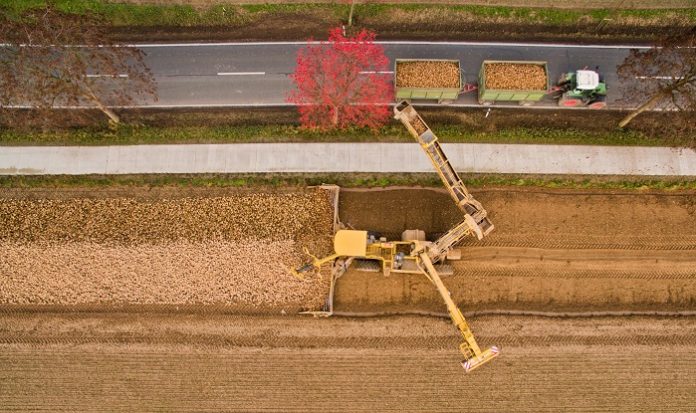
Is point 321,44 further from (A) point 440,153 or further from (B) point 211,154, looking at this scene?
(A) point 440,153

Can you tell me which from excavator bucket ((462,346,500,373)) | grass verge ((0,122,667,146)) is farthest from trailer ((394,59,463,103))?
excavator bucket ((462,346,500,373))

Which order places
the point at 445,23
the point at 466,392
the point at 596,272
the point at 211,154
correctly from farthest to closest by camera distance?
the point at 445,23 < the point at 211,154 < the point at 596,272 < the point at 466,392

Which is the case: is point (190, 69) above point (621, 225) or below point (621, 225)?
above

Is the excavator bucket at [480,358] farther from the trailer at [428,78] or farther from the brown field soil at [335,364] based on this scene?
the trailer at [428,78]

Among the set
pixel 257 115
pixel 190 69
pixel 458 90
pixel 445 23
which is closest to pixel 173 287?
pixel 257 115

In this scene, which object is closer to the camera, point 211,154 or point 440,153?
point 440,153

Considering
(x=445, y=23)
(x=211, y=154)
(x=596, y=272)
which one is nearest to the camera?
(x=596, y=272)

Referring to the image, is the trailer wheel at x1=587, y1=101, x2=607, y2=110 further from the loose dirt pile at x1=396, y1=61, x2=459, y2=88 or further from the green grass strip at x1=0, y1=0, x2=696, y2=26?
the loose dirt pile at x1=396, y1=61, x2=459, y2=88
